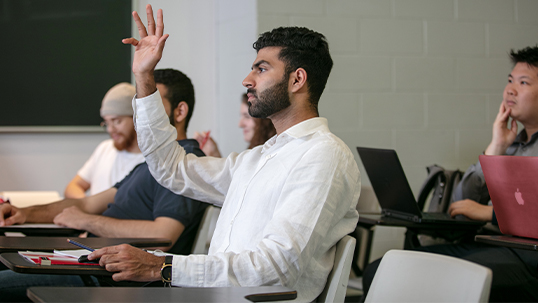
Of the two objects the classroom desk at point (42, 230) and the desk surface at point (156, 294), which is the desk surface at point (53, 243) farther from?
the desk surface at point (156, 294)

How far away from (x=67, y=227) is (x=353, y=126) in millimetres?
1918

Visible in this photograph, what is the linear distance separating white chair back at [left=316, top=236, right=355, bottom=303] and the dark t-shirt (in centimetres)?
73

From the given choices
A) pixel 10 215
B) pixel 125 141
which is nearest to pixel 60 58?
pixel 125 141

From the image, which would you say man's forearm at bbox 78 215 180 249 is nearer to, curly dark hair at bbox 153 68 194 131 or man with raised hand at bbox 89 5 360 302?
man with raised hand at bbox 89 5 360 302

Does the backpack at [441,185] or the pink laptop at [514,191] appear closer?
the pink laptop at [514,191]

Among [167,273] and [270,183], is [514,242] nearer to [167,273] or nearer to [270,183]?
[270,183]

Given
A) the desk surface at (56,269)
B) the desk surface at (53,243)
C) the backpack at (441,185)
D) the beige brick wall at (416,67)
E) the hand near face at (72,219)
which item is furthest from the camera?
the beige brick wall at (416,67)

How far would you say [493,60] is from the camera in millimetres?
3465

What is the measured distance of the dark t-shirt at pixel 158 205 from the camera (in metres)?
1.83

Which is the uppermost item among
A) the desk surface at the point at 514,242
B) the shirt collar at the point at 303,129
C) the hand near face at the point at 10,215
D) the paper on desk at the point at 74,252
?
the shirt collar at the point at 303,129

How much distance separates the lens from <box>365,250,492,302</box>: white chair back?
1002mm

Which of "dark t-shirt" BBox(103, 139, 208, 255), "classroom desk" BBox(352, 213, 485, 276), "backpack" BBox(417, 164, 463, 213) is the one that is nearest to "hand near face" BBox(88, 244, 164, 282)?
"dark t-shirt" BBox(103, 139, 208, 255)

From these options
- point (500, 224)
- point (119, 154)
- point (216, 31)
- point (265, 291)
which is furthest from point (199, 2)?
point (265, 291)

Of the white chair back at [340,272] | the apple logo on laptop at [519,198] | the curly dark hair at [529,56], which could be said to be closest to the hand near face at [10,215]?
the white chair back at [340,272]
